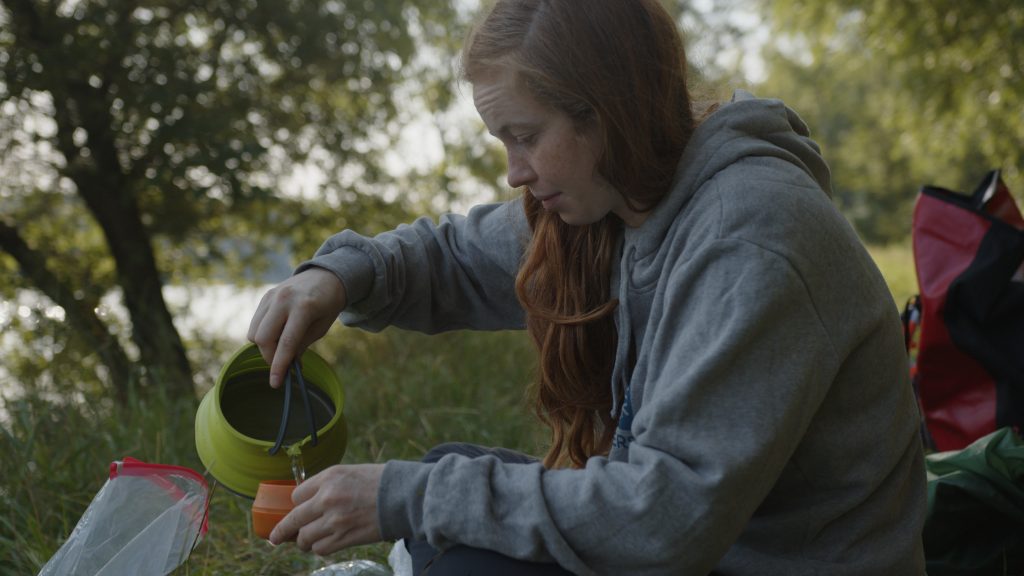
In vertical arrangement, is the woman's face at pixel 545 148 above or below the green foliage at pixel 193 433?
above

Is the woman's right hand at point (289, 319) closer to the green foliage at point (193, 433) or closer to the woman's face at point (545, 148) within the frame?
the woman's face at point (545, 148)

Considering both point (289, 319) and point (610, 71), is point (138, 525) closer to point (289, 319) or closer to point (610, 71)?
point (289, 319)

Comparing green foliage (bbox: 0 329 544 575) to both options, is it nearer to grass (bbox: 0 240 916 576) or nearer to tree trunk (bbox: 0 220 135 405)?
grass (bbox: 0 240 916 576)

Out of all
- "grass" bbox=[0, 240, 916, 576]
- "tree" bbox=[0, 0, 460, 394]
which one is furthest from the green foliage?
"tree" bbox=[0, 0, 460, 394]

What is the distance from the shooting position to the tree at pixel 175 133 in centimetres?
550

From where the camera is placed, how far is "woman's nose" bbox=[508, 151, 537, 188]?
1.63 metres

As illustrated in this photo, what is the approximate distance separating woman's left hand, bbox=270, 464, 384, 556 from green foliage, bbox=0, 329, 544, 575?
→ 0.90m

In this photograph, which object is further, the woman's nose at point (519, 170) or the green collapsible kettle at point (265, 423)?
the green collapsible kettle at point (265, 423)

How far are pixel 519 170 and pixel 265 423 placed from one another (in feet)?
2.59

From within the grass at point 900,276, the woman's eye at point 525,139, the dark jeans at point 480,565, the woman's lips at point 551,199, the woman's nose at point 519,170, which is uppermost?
the woman's eye at point 525,139

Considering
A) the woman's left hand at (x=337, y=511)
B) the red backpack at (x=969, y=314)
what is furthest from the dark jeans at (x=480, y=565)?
the red backpack at (x=969, y=314)

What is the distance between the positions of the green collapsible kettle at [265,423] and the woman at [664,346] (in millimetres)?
109

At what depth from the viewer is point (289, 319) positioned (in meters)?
1.81

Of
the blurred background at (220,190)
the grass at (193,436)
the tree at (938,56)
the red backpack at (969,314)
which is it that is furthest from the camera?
the tree at (938,56)
